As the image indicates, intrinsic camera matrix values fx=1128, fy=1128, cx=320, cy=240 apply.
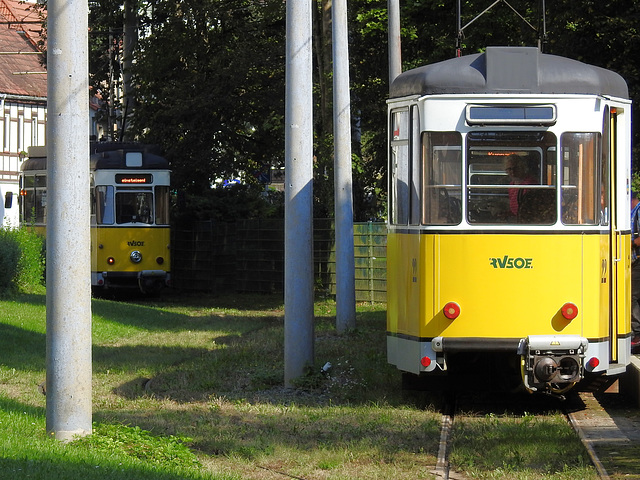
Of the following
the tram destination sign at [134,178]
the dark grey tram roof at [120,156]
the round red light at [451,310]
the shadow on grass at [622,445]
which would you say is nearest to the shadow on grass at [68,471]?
the shadow on grass at [622,445]

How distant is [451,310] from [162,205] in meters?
16.7

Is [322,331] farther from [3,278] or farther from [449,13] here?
[449,13]

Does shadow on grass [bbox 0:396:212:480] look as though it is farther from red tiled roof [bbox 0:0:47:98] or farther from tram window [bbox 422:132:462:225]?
red tiled roof [bbox 0:0:47:98]

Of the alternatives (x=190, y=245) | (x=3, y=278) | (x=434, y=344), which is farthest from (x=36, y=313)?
(x=190, y=245)

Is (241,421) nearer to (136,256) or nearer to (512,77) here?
(512,77)

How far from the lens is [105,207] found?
83.0ft

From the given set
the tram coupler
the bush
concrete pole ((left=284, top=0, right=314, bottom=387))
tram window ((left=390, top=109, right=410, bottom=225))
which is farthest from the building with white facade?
the tram coupler

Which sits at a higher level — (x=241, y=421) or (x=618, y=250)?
(x=618, y=250)

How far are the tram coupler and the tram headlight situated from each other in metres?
16.6

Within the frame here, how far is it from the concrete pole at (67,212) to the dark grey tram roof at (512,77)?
356 cm

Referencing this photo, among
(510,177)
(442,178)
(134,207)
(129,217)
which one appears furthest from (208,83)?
(510,177)

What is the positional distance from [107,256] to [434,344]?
1625 cm

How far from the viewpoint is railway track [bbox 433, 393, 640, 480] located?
26.9ft

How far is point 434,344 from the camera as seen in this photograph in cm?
1009
